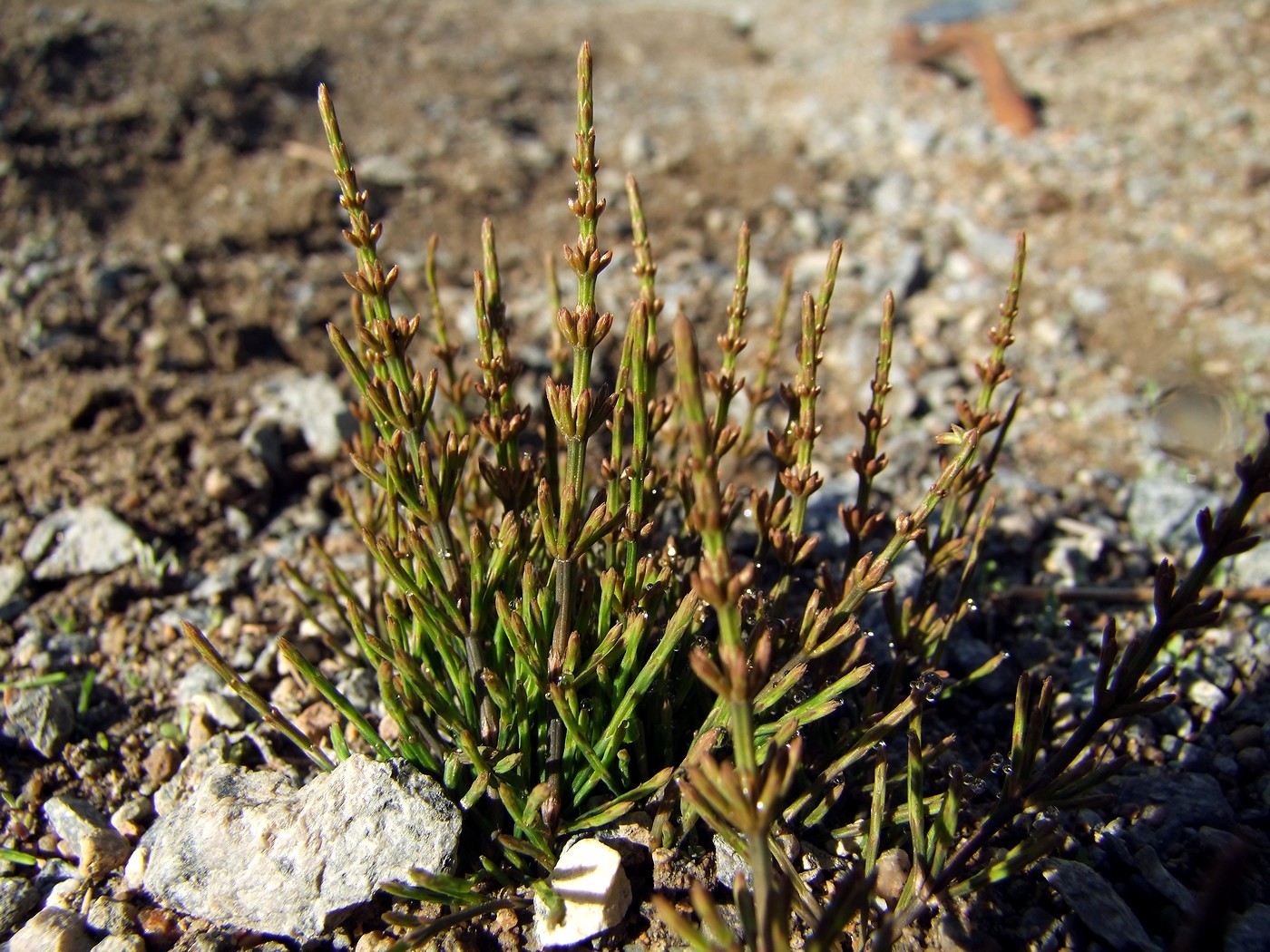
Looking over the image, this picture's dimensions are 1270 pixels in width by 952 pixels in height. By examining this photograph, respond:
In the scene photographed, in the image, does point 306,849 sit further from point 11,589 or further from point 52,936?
point 11,589

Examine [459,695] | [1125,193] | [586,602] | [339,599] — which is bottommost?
[339,599]

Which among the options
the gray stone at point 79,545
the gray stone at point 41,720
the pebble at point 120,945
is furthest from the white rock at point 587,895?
the gray stone at point 79,545

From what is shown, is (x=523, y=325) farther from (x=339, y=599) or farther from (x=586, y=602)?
(x=586, y=602)

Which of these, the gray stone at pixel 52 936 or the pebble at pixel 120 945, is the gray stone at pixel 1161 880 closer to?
the pebble at pixel 120 945

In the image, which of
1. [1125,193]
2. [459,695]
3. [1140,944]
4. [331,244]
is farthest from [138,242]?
[1125,193]

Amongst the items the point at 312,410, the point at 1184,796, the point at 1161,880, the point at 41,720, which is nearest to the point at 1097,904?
the point at 1161,880

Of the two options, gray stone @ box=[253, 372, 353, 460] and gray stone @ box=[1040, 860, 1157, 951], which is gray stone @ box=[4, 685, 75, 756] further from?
gray stone @ box=[1040, 860, 1157, 951]

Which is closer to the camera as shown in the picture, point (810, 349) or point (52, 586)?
point (810, 349)

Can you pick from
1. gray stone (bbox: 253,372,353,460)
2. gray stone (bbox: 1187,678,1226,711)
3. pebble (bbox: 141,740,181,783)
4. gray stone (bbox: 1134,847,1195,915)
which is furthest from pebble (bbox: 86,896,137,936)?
gray stone (bbox: 1187,678,1226,711)

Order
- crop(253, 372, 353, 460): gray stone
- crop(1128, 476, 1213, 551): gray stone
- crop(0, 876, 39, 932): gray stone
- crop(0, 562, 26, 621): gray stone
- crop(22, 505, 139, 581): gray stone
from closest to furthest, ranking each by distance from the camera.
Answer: crop(0, 876, 39, 932): gray stone
crop(0, 562, 26, 621): gray stone
crop(22, 505, 139, 581): gray stone
crop(1128, 476, 1213, 551): gray stone
crop(253, 372, 353, 460): gray stone
